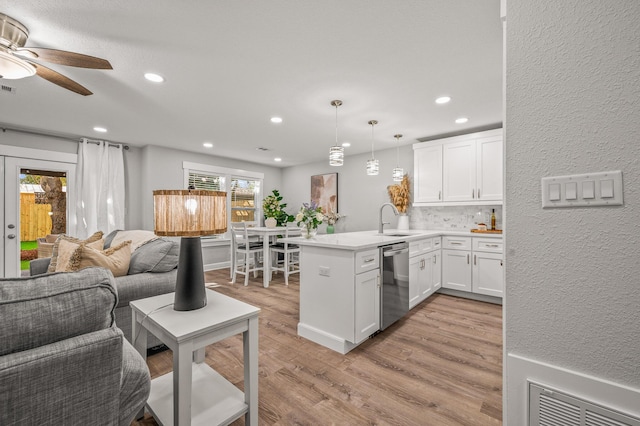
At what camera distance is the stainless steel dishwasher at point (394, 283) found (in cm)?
257

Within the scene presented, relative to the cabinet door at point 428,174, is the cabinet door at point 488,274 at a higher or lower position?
lower

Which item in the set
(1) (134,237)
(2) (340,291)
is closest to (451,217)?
(2) (340,291)

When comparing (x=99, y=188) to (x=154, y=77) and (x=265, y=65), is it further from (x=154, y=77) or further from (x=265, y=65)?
(x=265, y=65)

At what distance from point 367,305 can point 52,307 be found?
2.09 metres

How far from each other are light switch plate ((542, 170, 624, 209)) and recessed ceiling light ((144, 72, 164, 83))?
9.47 ft

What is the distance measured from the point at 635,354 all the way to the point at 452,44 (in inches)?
79.7

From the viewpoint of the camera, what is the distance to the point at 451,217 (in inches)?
173

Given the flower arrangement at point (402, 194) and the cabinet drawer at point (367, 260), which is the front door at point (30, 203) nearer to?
the cabinet drawer at point (367, 260)

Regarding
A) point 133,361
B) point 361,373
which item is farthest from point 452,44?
point 133,361

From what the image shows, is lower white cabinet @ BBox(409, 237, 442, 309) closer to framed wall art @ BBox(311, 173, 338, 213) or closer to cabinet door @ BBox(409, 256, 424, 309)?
cabinet door @ BBox(409, 256, 424, 309)

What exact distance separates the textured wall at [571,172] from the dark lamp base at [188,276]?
1426 mm

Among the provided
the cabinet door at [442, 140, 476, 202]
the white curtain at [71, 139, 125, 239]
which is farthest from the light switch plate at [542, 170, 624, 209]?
the white curtain at [71, 139, 125, 239]

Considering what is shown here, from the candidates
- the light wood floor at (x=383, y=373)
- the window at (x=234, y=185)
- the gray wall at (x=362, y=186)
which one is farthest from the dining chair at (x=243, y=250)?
the gray wall at (x=362, y=186)

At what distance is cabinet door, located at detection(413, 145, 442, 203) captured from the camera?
165 inches
